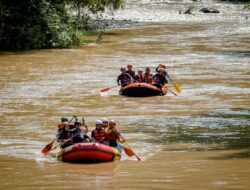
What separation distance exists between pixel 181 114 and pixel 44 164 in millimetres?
7629

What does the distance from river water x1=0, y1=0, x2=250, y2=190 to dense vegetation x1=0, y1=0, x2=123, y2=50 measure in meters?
0.99

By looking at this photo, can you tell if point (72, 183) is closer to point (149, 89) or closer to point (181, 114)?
point (181, 114)

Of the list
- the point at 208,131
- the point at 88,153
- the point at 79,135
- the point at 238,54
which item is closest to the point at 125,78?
the point at 208,131

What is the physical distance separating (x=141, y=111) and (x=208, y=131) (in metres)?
4.36

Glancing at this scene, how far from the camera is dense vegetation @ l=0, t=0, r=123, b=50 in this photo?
134ft

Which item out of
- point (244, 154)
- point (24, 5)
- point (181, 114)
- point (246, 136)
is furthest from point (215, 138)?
point (24, 5)

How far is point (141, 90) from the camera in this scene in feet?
87.2

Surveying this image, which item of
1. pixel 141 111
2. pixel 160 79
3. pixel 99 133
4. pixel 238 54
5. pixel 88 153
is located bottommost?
pixel 238 54

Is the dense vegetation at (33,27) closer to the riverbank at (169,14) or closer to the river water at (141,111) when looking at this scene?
the river water at (141,111)

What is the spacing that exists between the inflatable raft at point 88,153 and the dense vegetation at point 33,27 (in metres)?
25.1

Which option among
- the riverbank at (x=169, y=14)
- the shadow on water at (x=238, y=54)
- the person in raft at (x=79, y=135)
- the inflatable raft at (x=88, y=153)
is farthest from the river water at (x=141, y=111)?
the riverbank at (x=169, y=14)

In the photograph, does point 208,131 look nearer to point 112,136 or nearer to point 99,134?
point 112,136

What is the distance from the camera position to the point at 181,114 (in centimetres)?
2286

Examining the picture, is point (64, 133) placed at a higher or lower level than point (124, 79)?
higher
